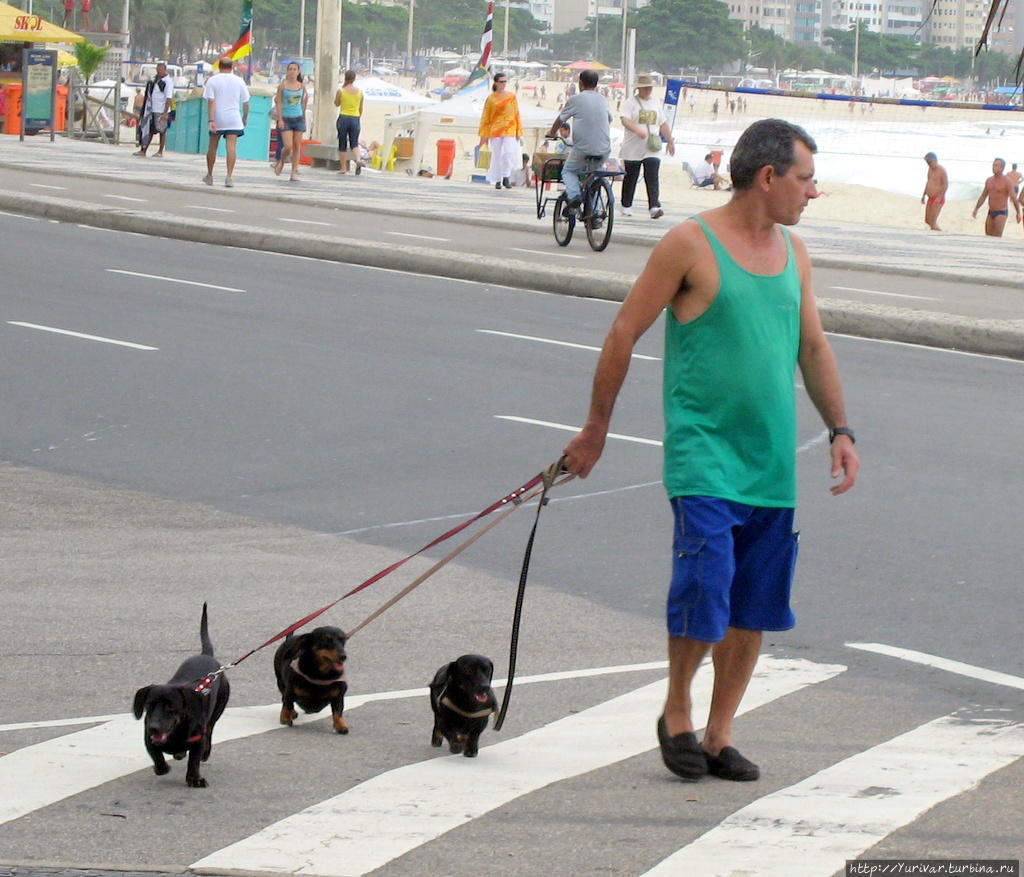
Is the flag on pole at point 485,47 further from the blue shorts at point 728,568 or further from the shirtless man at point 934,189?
the blue shorts at point 728,568

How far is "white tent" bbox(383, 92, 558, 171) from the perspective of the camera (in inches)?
1596

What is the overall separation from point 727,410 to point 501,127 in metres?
24.8

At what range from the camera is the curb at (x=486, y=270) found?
1416cm

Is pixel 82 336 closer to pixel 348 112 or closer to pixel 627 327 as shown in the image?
pixel 627 327

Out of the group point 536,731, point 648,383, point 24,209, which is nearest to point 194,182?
point 24,209

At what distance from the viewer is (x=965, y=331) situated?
14055 millimetres

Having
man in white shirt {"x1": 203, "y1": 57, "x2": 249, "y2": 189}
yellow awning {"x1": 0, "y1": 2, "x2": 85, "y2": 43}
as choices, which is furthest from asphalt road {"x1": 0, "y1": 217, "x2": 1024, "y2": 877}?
yellow awning {"x1": 0, "y1": 2, "x2": 85, "y2": 43}

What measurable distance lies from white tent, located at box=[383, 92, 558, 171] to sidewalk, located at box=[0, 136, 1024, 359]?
25.0ft

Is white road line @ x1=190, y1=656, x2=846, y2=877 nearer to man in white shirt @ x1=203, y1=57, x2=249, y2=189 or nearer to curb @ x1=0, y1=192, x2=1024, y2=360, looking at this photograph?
curb @ x1=0, y1=192, x2=1024, y2=360

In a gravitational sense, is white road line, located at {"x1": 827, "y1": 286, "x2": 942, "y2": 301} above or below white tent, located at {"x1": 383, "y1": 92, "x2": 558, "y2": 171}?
below

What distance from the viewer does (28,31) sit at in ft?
128

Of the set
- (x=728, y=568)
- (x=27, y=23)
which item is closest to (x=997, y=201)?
(x=27, y=23)

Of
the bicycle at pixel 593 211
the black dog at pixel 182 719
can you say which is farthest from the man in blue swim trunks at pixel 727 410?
the bicycle at pixel 593 211

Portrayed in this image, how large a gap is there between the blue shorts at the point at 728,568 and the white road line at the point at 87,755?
1.36 metres
